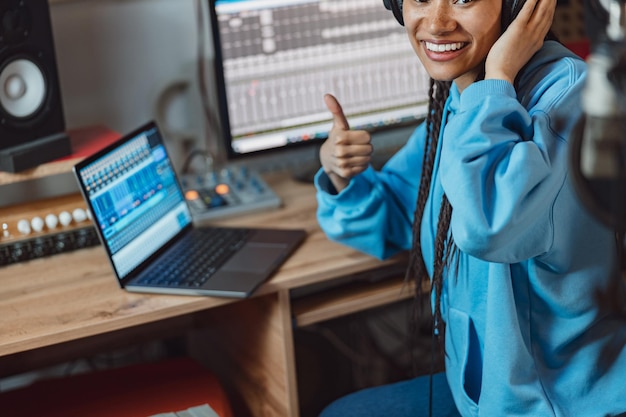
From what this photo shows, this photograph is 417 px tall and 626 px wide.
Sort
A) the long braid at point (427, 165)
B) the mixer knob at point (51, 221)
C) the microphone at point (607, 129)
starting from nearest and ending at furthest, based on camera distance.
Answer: the microphone at point (607, 129), the long braid at point (427, 165), the mixer knob at point (51, 221)

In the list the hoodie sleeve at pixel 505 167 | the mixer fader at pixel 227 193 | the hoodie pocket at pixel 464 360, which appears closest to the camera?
the hoodie sleeve at pixel 505 167

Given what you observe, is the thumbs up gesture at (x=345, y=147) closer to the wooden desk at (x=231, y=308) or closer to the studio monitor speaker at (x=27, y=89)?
the wooden desk at (x=231, y=308)

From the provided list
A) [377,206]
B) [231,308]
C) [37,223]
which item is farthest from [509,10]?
[37,223]

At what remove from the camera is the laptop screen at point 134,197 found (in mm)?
1511

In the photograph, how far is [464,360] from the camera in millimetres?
1380

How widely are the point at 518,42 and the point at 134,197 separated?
739 millimetres

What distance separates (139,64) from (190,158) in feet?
0.78

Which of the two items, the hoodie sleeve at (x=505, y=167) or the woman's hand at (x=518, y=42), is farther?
the woman's hand at (x=518, y=42)

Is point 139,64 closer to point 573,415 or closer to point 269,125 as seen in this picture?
point 269,125

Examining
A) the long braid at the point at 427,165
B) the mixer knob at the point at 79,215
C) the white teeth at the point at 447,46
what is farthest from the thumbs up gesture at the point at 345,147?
the mixer knob at the point at 79,215

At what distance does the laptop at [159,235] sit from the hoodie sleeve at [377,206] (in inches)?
4.5

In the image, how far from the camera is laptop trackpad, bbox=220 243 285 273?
1.56 meters

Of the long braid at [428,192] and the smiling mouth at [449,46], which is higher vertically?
the smiling mouth at [449,46]

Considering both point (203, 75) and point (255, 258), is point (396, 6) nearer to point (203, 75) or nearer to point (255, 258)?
point (255, 258)
